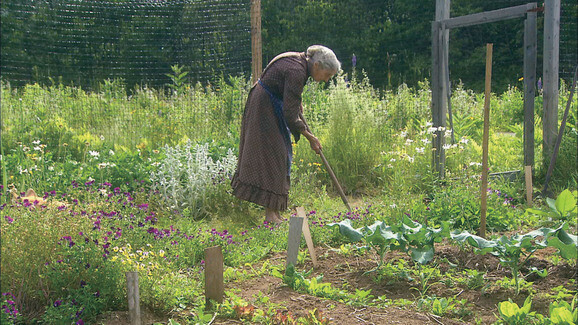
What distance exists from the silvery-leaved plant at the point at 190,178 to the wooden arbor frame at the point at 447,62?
2.22m

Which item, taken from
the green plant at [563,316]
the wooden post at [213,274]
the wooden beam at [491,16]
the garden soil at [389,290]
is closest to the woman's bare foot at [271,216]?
the garden soil at [389,290]

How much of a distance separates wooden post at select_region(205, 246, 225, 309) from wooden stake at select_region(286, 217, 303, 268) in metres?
0.58

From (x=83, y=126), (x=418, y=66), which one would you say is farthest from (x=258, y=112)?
(x=418, y=66)

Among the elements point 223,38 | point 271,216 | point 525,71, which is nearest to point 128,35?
point 223,38

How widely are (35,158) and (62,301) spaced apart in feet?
10.4

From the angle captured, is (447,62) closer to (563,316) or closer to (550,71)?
(550,71)

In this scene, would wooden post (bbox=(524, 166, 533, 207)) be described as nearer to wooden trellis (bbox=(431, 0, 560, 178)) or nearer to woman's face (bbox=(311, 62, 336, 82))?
wooden trellis (bbox=(431, 0, 560, 178))

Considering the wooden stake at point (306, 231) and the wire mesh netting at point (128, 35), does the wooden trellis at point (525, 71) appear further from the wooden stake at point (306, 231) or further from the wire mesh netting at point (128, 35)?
the wire mesh netting at point (128, 35)

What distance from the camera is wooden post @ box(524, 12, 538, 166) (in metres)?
5.80

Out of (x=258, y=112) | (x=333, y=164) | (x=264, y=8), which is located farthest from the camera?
(x=264, y=8)

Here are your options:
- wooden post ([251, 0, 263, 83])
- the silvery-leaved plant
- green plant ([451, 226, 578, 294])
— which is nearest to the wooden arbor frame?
wooden post ([251, 0, 263, 83])

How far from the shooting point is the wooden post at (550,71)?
6.27 metres

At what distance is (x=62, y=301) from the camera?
3.10m

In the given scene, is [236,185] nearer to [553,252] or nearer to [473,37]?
[553,252]
